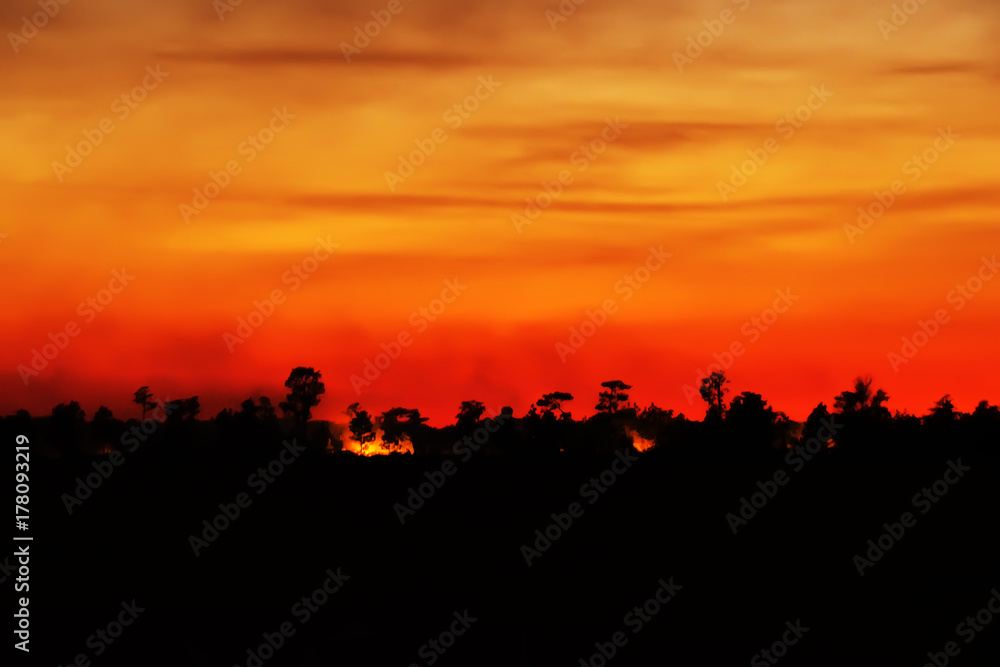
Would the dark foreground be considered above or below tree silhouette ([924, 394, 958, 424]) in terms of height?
below

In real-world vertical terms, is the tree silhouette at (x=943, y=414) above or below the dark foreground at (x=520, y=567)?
above

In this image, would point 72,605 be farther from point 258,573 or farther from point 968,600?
point 968,600

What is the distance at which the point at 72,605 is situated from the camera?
55938 mm

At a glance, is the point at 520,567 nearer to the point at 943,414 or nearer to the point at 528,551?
the point at 528,551

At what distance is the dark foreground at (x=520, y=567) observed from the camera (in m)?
50.0

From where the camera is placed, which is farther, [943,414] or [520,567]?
[943,414]

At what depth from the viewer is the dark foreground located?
50.0 metres

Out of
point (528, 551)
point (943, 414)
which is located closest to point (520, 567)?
point (528, 551)

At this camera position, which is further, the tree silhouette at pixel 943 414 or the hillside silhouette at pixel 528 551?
the tree silhouette at pixel 943 414

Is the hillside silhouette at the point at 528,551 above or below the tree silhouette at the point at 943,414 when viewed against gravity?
below

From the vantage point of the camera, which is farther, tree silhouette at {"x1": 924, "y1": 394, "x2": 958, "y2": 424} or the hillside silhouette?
tree silhouette at {"x1": 924, "y1": 394, "x2": 958, "y2": 424}

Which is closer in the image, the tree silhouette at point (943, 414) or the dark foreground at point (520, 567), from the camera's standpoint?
the dark foreground at point (520, 567)

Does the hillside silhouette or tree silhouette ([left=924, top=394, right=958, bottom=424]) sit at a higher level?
tree silhouette ([left=924, top=394, right=958, bottom=424])

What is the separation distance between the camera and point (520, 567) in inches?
2539
